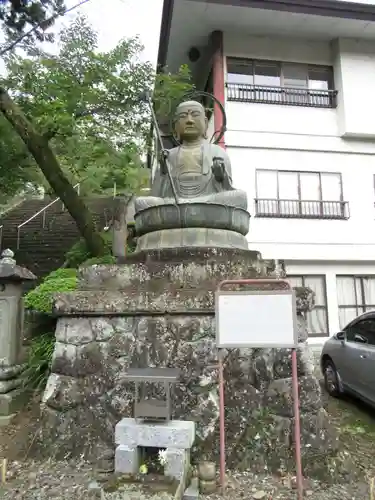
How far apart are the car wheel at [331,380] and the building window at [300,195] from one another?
206 inches

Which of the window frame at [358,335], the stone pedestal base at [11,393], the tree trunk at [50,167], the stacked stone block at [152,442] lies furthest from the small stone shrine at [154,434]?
the tree trunk at [50,167]

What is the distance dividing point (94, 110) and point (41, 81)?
1092mm

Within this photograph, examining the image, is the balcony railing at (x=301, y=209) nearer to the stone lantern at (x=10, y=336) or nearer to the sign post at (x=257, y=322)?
the stone lantern at (x=10, y=336)

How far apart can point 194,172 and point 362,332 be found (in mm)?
3150

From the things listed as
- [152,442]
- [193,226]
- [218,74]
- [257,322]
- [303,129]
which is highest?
[218,74]

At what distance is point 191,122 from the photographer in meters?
5.09

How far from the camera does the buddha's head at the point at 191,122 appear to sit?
5098 millimetres

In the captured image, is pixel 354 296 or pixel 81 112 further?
pixel 354 296

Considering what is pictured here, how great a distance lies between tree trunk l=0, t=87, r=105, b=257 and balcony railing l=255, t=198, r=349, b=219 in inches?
195

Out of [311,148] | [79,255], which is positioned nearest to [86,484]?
[79,255]

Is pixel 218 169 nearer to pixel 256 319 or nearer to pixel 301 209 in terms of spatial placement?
pixel 256 319

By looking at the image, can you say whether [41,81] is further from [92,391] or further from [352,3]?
[352,3]

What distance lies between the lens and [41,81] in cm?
779

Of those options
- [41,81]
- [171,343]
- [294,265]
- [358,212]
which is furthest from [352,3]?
[171,343]
